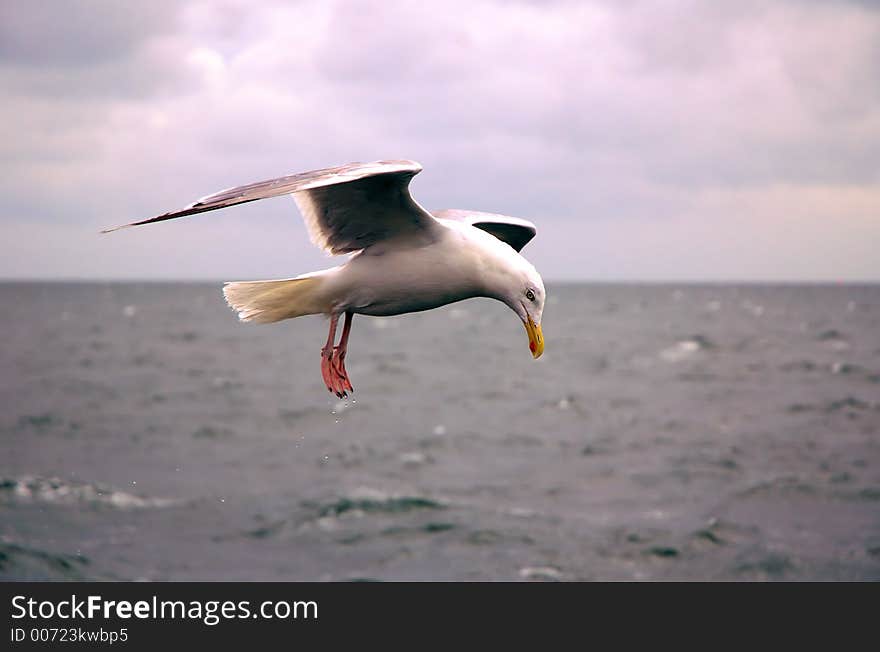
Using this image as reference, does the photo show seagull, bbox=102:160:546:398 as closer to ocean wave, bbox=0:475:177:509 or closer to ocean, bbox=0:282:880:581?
ocean, bbox=0:282:880:581

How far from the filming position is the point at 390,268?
6.84 meters

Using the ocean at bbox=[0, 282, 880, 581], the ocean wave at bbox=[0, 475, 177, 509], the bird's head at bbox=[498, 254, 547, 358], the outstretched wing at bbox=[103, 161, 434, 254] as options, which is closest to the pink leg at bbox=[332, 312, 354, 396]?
the outstretched wing at bbox=[103, 161, 434, 254]

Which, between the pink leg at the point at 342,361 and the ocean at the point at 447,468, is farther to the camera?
the ocean at the point at 447,468

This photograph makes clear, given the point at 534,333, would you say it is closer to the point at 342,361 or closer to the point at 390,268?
the point at 390,268

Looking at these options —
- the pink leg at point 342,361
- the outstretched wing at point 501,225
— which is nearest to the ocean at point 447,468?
the outstretched wing at point 501,225

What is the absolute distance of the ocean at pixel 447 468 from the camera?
2394cm

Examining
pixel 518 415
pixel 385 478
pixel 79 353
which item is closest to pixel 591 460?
pixel 385 478

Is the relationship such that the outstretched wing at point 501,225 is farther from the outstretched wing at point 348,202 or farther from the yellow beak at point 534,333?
the yellow beak at point 534,333

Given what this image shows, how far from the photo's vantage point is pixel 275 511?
27.0 meters

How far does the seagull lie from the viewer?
265 inches

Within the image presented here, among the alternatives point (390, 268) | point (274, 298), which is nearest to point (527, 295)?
point (390, 268)

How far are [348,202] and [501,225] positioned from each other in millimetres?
1900
